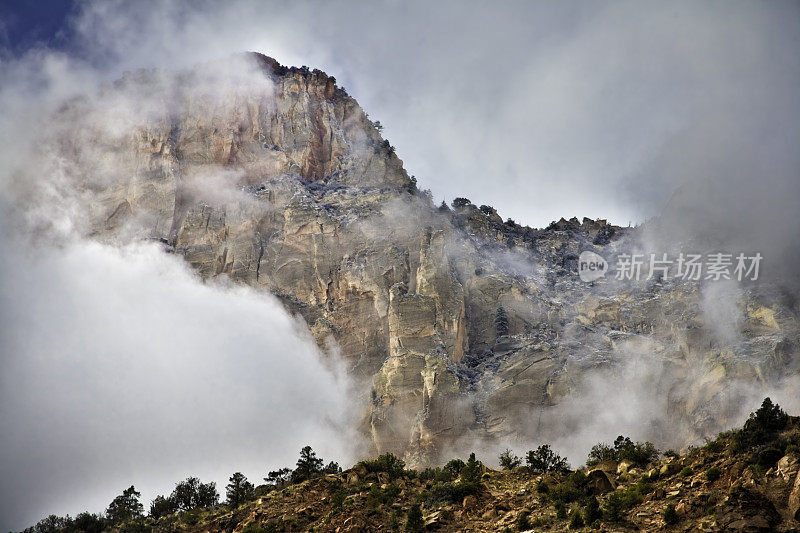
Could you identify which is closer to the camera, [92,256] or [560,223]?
[92,256]

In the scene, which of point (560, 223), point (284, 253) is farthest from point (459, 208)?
point (284, 253)

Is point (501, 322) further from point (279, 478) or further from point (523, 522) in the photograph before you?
point (523, 522)

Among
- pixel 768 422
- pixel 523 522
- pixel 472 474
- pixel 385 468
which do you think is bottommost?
pixel 523 522

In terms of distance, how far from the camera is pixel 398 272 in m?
111

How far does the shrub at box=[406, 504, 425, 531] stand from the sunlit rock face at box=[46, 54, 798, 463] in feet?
132

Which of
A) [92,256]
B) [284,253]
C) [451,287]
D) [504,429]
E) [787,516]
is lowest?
[787,516]

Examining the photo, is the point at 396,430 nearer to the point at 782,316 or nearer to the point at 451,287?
the point at 451,287

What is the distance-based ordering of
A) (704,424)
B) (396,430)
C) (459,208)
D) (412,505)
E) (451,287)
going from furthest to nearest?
(459,208) < (451,287) < (396,430) < (704,424) < (412,505)

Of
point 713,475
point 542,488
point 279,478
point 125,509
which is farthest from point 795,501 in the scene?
point 125,509

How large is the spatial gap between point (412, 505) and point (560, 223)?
111m

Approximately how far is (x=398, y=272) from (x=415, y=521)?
68151 mm

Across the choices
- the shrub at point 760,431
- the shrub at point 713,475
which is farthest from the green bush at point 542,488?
the shrub at point 760,431

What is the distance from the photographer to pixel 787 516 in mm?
30953

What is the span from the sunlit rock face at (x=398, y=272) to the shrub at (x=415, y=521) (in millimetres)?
40217
